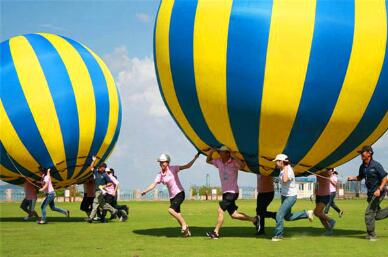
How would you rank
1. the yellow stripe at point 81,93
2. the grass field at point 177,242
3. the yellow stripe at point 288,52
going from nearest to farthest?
the grass field at point 177,242, the yellow stripe at point 288,52, the yellow stripe at point 81,93

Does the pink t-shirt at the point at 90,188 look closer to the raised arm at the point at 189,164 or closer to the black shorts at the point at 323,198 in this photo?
the raised arm at the point at 189,164

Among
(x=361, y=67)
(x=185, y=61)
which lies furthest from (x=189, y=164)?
(x=361, y=67)

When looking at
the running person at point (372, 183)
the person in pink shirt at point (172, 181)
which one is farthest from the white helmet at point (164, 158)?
the running person at point (372, 183)

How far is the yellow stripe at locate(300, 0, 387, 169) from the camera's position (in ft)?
27.7

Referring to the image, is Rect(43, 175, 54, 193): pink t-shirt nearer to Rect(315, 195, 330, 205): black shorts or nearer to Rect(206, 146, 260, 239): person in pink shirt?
Rect(206, 146, 260, 239): person in pink shirt

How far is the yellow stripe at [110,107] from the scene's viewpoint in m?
14.6

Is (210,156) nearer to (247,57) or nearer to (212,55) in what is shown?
(212,55)

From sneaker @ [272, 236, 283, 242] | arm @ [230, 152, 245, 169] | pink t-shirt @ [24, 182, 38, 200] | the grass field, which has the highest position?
arm @ [230, 152, 245, 169]

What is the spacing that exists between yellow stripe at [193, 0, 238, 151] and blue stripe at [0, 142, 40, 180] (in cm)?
598

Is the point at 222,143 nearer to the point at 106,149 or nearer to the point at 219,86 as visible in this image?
the point at 219,86

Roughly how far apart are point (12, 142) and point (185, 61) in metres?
5.69

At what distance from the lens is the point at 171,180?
34.9 feet

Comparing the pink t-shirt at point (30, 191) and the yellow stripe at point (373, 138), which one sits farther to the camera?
the pink t-shirt at point (30, 191)

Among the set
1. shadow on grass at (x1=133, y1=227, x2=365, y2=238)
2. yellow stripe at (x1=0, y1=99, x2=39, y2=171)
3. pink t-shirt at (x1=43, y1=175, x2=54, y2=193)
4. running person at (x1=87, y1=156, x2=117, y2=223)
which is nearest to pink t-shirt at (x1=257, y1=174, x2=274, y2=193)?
shadow on grass at (x1=133, y1=227, x2=365, y2=238)
